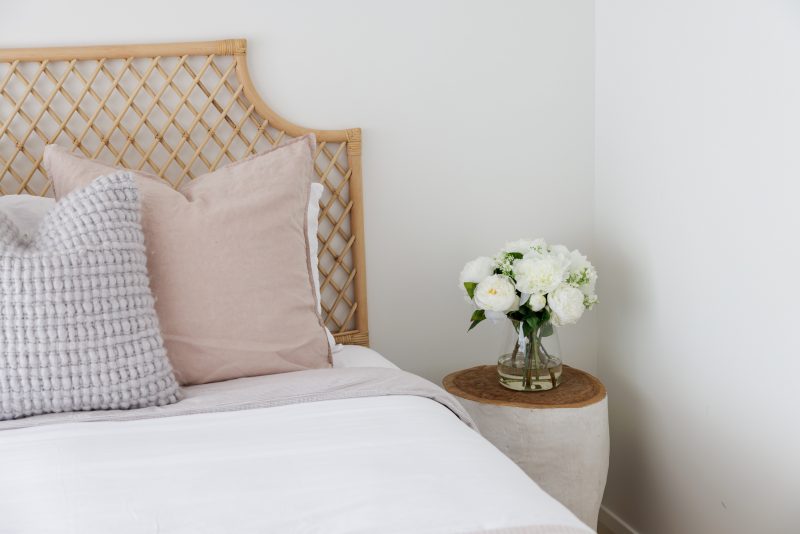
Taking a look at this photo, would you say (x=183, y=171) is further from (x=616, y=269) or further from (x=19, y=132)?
(x=616, y=269)

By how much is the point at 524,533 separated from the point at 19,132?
174cm

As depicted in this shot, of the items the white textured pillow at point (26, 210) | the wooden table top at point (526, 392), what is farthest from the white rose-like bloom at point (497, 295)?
the white textured pillow at point (26, 210)

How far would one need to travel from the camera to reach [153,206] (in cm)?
173

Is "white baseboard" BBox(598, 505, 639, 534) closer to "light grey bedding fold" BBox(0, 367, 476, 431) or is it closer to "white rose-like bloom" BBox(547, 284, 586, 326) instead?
"white rose-like bloom" BBox(547, 284, 586, 326)

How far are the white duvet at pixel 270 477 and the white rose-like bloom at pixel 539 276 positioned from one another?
2.18 feet

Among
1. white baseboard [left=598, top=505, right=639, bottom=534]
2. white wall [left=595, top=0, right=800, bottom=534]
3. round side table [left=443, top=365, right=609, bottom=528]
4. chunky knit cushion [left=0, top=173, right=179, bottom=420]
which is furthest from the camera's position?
white baseboard [left=598, top=505, right=639, bottom=534]

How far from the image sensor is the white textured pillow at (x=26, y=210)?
1.70 m

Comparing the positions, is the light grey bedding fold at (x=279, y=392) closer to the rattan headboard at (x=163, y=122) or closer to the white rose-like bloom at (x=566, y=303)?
the white rose-like bloom at (x=566, y=303)

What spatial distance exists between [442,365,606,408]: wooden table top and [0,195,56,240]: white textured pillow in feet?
3.63

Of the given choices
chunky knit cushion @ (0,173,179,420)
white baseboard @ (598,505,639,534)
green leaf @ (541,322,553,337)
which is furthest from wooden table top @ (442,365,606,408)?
chunky knit cushion @ (0,173,179,420)

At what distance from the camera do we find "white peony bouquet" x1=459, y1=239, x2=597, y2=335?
6.63ft

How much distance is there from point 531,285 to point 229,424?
3.05ft

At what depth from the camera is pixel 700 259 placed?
1948mm

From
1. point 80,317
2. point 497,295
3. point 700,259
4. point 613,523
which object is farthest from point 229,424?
point 613,523
